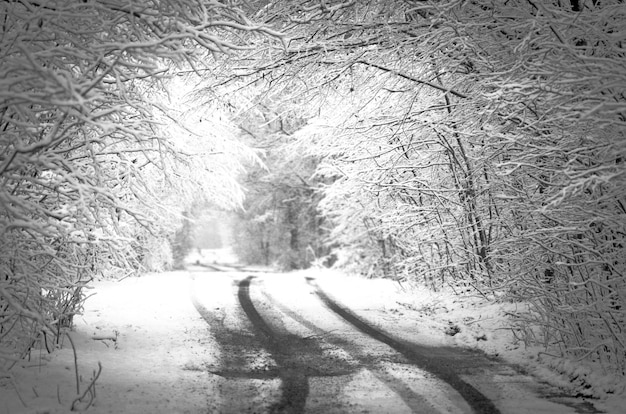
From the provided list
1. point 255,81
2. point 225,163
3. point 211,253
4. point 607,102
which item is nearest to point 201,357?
point 255,81

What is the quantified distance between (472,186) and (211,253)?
64.3m

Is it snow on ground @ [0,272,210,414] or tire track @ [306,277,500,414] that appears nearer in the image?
snow on ground @ [0,272,210,414]

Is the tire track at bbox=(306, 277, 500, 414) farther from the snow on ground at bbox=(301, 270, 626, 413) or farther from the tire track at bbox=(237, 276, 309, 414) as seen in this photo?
the tire track at bbox=(237, 276, 309, 414)

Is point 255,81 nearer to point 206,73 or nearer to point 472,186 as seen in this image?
point 206,73

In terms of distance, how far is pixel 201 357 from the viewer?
621cm

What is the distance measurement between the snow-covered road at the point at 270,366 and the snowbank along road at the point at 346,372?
16mm

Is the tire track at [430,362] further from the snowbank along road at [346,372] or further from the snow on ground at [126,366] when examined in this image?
the snow on ground at [126,366]

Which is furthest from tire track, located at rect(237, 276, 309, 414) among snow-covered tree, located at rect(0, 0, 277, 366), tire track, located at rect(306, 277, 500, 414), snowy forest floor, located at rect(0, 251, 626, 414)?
snow-covered tree, located at rect(0, 0, 277, 366)

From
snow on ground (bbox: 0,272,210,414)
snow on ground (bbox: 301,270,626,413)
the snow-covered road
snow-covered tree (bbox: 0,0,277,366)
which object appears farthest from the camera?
snow on ground (bbox: 301,270,626,413)

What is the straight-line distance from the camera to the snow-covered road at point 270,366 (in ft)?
15.2

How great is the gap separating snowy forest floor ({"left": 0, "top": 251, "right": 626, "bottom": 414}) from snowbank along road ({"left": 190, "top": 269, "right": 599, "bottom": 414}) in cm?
25

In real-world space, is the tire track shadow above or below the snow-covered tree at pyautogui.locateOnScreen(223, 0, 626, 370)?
below

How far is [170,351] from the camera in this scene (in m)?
6.43

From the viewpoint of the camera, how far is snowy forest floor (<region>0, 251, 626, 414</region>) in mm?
4656
